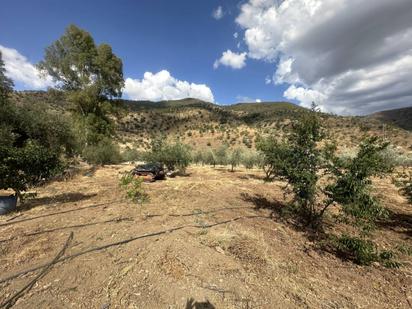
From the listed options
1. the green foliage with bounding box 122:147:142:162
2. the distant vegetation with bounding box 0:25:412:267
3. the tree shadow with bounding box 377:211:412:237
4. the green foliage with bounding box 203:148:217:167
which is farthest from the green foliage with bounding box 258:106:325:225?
the green foliage with bounding box 122:147:142:162

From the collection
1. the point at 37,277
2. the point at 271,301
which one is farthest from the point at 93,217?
the point at 271,301

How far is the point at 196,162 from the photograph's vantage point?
30766 millimetres

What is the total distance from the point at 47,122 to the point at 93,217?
1063 centimetres

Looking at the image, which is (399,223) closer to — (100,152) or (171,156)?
(171,156)

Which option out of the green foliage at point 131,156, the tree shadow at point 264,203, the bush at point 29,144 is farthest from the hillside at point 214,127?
the tree shadow at point 264,203

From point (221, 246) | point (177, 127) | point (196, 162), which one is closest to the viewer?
point (221, 246)

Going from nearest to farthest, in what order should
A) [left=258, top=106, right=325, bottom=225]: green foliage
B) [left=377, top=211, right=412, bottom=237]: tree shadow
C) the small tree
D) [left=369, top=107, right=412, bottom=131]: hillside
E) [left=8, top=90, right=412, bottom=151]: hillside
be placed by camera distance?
[left=258, top=106, right=325, bottom=225]: green foliage
[left=377, top=211, right=412, bottom=237]: tree shadow
the small tree
[left=8, top=90, right=412, bottom=151]: hillside
[left=369, top=107, right=412, bottom=131]: hillside

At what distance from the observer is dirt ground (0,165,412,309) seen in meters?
4.03

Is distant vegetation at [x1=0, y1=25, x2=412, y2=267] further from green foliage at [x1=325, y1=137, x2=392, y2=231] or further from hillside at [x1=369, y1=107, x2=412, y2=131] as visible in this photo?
hillside at [x1=369, y1=107, x2=412, y2=131]

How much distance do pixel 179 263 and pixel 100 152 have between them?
18.8 m

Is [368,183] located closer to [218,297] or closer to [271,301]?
[271,301]

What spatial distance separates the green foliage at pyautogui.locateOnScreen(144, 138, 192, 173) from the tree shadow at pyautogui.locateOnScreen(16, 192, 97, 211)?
29.1ft

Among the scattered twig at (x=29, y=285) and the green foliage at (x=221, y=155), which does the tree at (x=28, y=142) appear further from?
the green foliage at (x=221, y=155)

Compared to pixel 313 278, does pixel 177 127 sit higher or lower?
higher
